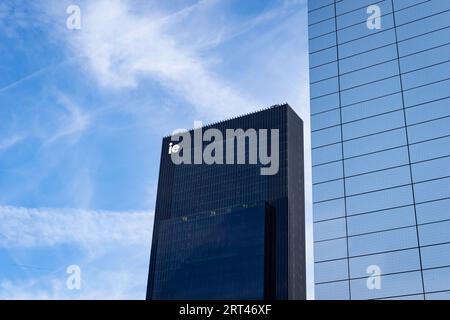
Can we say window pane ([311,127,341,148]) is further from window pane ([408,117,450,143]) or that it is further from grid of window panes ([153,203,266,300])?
grid of window panes ([153,203,266,300])

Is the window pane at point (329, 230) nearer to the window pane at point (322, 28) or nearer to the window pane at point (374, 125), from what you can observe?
the window pane at point (374, 125)

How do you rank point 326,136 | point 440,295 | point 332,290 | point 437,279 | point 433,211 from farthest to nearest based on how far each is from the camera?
point 326,136 → point 332,290 → point 433,211 → point 437,279 → point 440,295

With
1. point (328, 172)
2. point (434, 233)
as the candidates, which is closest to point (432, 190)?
point (434, 233)

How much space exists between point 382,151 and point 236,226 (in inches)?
5009

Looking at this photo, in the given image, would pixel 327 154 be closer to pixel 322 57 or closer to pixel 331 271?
pixel 331 271

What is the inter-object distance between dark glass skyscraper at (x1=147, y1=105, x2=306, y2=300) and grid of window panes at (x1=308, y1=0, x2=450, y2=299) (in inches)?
4378

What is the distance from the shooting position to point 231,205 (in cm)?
16175

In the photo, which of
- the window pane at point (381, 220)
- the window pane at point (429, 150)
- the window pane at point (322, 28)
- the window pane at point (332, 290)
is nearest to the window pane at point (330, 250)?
the window pane at point (381, 220)

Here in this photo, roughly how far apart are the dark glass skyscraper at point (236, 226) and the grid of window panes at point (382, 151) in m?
→ 111

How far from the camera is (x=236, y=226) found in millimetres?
154250

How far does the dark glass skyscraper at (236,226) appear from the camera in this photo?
146250 mm

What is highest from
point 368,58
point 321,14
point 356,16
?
point 321,14

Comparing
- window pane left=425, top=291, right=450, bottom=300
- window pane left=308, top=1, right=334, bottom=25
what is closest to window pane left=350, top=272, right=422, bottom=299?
window pane left=425, top=291, right=450, bottom=300

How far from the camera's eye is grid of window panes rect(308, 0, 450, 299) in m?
25.1
